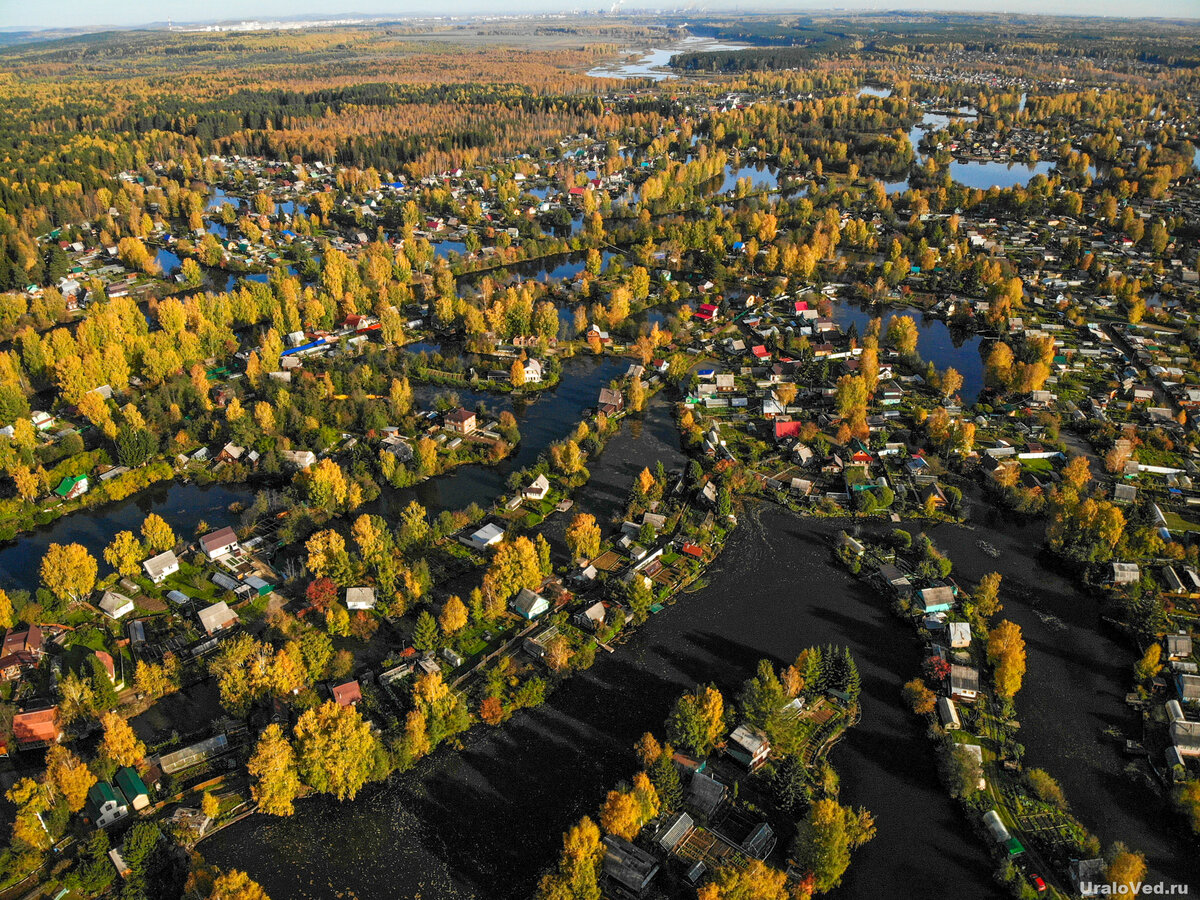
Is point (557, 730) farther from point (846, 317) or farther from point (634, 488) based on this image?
point (846, 317)

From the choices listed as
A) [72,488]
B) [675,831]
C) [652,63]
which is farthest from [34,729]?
[652,63]

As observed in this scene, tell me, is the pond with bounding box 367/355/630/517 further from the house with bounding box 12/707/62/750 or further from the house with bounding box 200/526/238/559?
the house with bounding box 12/707/62/750

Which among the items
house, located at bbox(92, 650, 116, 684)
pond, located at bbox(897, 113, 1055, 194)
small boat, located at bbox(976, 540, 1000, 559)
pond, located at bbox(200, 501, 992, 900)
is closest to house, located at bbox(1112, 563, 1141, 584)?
small boat, located at bbox(976, 540, 1000, 559)

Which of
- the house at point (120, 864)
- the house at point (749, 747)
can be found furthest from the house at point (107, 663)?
the house at point (749, 747)

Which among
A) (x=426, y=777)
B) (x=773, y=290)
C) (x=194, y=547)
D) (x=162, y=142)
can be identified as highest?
(x=162, y=142)

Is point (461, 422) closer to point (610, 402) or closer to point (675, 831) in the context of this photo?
point (610, 402)

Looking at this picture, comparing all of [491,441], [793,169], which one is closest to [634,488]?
[491,441]

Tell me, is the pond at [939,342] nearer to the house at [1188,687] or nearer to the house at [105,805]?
the house at [1188,687]
